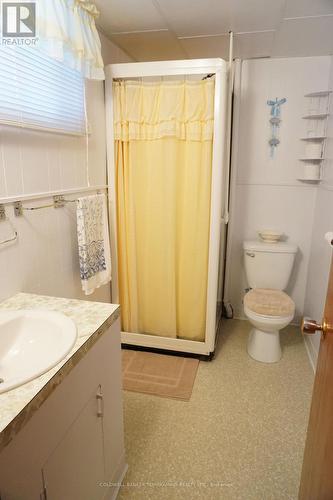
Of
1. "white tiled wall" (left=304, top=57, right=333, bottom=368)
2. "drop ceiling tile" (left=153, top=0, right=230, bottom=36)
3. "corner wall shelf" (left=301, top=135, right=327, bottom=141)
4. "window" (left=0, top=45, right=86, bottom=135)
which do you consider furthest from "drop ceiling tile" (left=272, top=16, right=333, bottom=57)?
"window" (left=0, top=45, right=86, bottom=135)

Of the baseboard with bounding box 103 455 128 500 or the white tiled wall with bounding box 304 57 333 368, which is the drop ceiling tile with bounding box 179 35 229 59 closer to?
the white tiled wall with bounding box 304 57 333 368

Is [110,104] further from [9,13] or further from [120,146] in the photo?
[9,13]

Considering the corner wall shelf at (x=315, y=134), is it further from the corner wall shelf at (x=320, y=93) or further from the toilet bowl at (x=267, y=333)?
the toilet bowl at (x=267, y=333)

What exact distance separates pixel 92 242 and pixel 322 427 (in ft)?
4.58

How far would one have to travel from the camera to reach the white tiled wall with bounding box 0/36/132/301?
1294 millimetres

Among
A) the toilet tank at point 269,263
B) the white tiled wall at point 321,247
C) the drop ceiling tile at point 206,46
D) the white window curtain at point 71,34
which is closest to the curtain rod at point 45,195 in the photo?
the white window curtain at point 71,34

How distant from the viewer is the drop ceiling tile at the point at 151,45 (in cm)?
204

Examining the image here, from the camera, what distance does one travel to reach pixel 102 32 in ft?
6.45

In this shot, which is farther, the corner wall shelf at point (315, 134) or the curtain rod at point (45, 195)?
the corner wall shelf at point (315, 134)

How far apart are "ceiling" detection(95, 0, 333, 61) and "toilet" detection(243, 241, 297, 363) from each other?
1442 mm

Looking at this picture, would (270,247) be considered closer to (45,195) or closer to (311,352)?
(311,352)

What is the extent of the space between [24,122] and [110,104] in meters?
0.86

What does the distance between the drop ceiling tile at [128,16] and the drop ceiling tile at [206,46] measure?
313mm

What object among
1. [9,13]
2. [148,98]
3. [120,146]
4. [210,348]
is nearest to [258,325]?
[210,348]
